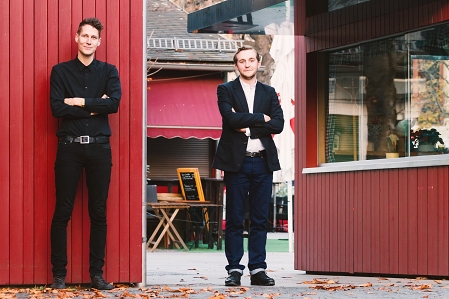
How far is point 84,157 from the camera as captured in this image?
8.84m

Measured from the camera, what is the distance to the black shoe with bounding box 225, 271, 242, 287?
9414mm

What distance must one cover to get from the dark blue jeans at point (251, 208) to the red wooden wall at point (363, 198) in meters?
1.82

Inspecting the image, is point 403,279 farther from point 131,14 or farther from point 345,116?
point 131,14

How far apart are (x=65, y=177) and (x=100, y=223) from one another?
0.49m

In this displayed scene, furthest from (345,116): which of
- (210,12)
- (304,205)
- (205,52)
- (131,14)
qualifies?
(205,52)

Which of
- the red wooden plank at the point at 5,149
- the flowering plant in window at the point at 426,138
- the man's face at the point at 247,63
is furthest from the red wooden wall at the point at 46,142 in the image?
the flowering plant in window at the point at 426,138

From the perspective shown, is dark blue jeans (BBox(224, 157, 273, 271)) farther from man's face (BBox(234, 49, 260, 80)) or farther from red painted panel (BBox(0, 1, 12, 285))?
red painted panel (BBox(0, 1, 12, 285))

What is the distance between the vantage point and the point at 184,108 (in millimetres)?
22766

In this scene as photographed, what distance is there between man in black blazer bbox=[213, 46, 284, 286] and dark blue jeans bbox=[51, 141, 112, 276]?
112 cm

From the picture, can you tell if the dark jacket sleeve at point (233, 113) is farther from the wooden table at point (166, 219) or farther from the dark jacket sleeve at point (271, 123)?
the wooden table at point (166, 219)

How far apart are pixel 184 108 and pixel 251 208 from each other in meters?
13.2

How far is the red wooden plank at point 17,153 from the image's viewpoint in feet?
29.3

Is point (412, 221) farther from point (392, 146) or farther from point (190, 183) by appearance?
point (190, 183)

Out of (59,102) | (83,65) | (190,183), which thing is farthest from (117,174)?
(190,183)
